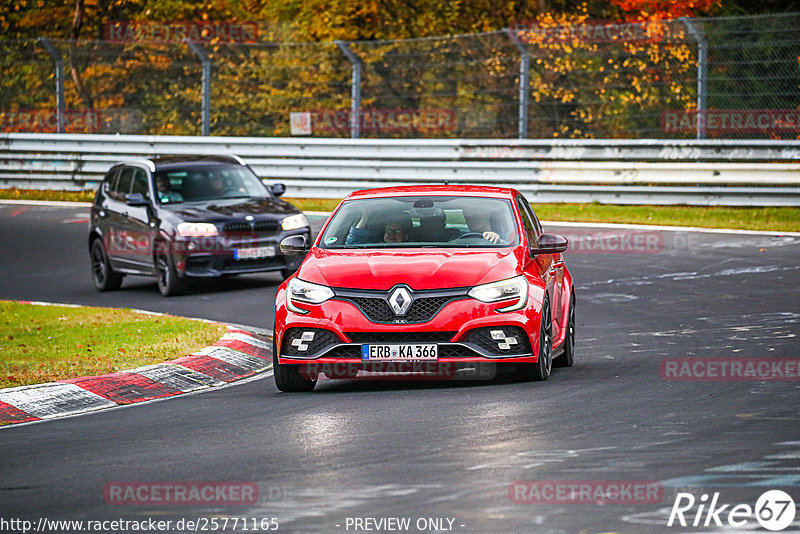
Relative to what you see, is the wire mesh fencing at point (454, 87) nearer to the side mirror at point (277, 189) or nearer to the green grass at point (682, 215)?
the green grass at point (682, 215)

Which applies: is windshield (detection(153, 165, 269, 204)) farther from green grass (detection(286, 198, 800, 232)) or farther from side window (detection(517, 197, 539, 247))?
green grass (detection(286, 198, 800, 232))

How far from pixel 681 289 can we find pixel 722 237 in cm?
562

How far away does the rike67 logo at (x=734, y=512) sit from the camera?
5762 mm

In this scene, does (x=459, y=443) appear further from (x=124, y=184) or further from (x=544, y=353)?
(x=124, y=184)

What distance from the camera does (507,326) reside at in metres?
9.62

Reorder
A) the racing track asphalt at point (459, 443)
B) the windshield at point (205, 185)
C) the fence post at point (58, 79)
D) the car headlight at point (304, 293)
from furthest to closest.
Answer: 1. the fence post at point (58, 79)
2. the windshield at point (205, 185)
3. the car headlight at point (304, 293)
4. the racing track asphalt at point (459, 443)

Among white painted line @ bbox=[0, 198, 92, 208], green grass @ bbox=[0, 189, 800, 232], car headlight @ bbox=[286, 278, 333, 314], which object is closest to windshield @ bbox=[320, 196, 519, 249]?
car headlight @ bbox=[286, 278, 333, 314]

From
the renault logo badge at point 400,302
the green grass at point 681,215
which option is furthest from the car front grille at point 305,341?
the green grass at point 681,215

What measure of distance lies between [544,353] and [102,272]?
9823mm

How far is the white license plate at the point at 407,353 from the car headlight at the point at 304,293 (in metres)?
0.57

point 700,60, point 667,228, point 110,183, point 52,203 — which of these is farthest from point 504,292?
point 52,203

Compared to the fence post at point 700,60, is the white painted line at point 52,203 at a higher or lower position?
lower

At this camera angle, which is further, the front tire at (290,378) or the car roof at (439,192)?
the car roof at (439,192)

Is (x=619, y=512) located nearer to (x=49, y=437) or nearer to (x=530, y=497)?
(x=530, y=497)
